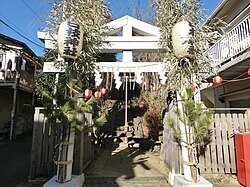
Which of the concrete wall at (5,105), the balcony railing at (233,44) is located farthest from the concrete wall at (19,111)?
the balcony railing at (233,44)

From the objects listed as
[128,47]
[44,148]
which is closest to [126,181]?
[44,148]

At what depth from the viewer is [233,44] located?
20.6 feet

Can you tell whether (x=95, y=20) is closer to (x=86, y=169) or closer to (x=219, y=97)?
(x=86, y=169)

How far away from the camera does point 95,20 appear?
12.7 feet

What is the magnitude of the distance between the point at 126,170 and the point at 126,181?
2.75 ft

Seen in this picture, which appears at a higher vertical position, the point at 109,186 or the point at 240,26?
the point at 240,26

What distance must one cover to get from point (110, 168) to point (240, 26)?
20.4 feet

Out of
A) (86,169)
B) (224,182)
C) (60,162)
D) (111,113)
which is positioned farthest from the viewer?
(111,113)

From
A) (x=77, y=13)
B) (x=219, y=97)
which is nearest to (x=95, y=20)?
(x=77, y=13)

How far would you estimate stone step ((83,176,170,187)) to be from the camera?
394 cm

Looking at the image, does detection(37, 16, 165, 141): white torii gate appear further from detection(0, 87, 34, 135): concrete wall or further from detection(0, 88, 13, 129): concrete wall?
detection(0, 88, 13, 129): concrete wall

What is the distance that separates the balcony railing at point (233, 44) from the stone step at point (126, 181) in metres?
3.53

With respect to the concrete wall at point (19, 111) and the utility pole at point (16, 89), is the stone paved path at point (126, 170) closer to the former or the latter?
the utility pole at point (16, 89)

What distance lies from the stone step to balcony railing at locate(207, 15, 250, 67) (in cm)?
353
